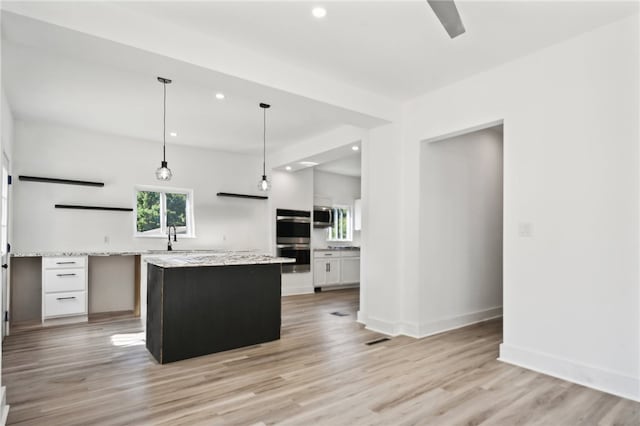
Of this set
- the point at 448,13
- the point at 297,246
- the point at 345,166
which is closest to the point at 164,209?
the point at 297,246

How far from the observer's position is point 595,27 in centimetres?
294

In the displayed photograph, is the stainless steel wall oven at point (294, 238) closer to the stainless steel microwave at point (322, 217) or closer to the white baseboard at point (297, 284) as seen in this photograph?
the white baseboard at point (297, 284)

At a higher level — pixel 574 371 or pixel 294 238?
pixel 294 238

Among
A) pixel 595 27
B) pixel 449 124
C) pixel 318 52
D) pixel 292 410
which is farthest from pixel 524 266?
pixel 318 52

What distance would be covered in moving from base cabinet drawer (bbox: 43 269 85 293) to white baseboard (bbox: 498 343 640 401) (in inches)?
196

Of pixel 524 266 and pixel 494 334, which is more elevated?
pixel 524 266

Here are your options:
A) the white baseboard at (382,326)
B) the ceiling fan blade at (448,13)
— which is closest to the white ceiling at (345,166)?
the white baseboard at (382,326)

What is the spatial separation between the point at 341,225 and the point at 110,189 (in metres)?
5.00

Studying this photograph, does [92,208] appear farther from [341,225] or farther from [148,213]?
[341,225]

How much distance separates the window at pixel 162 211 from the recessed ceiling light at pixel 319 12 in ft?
14.7

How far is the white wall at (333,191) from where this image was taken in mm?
8406

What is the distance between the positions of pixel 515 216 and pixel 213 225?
4.90 meters

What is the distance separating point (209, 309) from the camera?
3695 millimetres

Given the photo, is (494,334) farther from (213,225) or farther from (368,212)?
(213,225)
